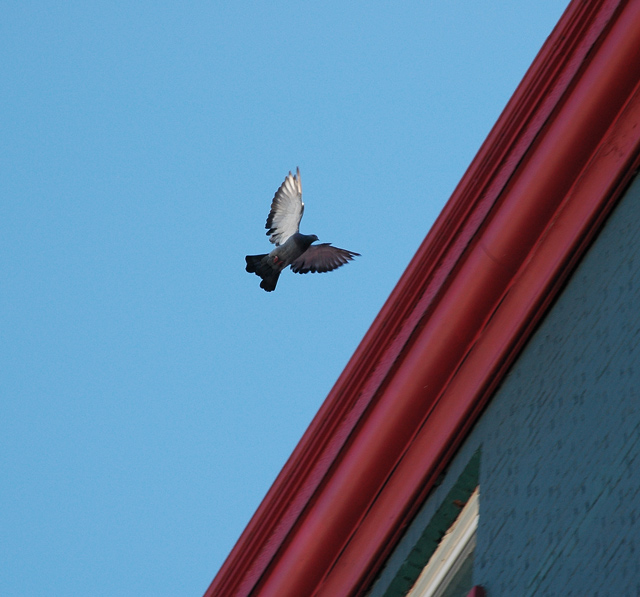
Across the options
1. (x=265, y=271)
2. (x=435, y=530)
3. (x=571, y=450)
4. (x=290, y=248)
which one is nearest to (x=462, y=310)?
(x=435, y=530)

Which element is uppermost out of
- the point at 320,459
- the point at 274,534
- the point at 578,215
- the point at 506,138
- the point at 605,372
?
the point at 506,138

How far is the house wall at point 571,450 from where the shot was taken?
79.7 inches

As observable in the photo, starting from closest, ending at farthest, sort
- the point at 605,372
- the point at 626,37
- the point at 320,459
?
the point at 605,372 < the point at 626,37 < the point at 320,459

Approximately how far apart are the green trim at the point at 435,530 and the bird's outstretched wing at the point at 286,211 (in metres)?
6.73

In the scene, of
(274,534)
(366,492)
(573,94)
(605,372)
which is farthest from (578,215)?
(274,534)

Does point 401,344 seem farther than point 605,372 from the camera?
Yes

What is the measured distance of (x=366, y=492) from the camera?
2971 millimetres

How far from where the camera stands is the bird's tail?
978 centimetres

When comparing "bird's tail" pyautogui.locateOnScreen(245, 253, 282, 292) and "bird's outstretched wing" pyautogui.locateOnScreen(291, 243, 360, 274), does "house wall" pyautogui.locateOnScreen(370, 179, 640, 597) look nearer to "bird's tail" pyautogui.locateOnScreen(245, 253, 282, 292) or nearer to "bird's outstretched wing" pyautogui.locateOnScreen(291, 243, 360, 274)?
"bird's outstretched wing" pyautogui.locateOnScreen(291, 243, 360, 274)

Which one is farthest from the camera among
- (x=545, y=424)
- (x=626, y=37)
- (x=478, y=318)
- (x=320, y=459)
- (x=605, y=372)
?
(x=320, y=459)

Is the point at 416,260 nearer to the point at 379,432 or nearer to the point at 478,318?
the point at 478,318

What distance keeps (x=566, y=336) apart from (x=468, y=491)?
1.62ft

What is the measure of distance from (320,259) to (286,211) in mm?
659

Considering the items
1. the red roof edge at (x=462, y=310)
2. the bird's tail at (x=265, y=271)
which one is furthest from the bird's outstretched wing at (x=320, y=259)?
the red roof edge at (x=462, y=310)
